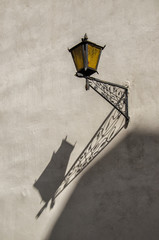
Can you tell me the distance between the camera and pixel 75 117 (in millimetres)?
5441

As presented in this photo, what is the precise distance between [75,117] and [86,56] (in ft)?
4.45

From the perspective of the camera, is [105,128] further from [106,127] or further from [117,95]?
[117,95]

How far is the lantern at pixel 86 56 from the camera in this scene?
4305mm

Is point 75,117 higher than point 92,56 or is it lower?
lower

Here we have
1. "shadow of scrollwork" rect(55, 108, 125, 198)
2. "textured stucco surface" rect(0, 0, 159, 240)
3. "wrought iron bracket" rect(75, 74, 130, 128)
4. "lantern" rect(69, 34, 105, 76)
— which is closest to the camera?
"lantern" rect(69, 34, 105, 76)

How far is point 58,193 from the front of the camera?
5.28 metres

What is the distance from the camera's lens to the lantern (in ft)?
14.1

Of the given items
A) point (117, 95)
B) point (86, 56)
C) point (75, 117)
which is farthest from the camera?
point (75, 117)

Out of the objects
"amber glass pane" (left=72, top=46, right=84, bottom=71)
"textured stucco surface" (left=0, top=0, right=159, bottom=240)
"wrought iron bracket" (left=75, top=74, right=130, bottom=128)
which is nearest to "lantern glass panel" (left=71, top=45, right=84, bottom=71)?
"amber glass pane" (left=72, top=46, right=84, bottom=71)

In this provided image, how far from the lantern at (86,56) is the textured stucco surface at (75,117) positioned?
0.83m

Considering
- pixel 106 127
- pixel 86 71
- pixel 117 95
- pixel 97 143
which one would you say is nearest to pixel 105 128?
pixel 106 127

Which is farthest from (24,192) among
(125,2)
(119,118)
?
(125,2)

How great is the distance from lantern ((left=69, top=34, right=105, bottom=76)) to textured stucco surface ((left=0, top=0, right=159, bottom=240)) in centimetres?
83

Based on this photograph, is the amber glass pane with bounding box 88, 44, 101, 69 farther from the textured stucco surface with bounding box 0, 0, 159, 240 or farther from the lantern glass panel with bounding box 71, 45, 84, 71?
the textured stucco surface with bounding box 0, 0, 159, 240
